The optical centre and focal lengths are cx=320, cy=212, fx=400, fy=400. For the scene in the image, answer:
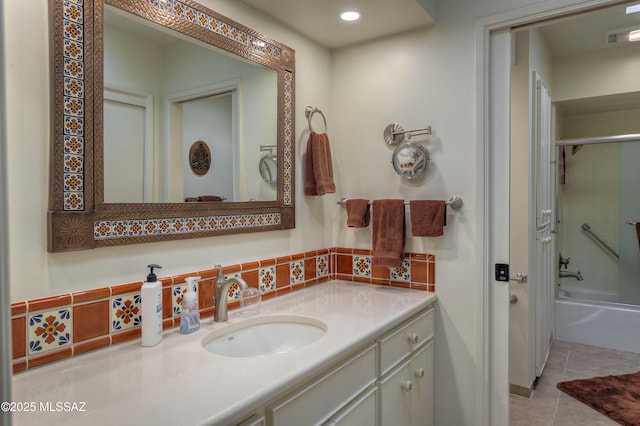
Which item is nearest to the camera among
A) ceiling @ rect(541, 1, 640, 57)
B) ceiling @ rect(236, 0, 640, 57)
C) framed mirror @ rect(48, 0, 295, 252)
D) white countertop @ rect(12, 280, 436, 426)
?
white countertop @ rect(12, 280, 436, 426)

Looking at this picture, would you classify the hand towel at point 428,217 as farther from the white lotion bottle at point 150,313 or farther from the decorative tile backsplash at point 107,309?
the white lotion bottle at point 150,313

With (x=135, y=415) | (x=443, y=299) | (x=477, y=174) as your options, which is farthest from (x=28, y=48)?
(x=443, y=299)

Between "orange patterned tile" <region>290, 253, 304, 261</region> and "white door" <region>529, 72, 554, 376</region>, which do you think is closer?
"orange patterned tile" <region>290, 253, 304, 261</region>

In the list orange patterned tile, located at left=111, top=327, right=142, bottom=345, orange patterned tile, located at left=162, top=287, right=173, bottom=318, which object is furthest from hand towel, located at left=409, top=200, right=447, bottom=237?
orange patterned tile, located at left=111, top=327, right=142, bottom=345

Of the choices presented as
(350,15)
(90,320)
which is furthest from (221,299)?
(350,15)

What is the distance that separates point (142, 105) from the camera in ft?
4.31

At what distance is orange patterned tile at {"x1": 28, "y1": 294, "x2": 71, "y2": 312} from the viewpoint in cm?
106

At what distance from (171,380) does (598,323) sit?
349 centimetres

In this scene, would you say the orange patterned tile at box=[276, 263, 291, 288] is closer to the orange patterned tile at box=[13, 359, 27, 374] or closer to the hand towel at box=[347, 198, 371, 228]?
the hand towel at box=[347, 198, 371, 228]

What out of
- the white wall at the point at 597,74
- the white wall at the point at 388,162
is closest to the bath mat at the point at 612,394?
the white wall at the point at 388,162

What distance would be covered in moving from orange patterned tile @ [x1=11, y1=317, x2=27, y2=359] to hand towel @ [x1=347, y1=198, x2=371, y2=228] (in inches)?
56.6

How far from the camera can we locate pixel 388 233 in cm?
200

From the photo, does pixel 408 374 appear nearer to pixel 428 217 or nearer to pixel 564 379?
pixel 428 217

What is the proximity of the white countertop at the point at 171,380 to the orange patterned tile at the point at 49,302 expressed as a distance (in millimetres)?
160
